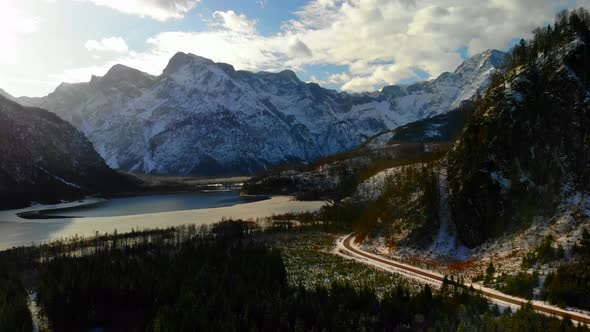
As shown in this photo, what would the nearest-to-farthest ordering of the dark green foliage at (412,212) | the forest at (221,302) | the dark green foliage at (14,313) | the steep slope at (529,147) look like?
1. the forest at (221,302)
2. the dark green foliage at (14,313)
3. the steep slope at (529,147)
4. the dark green foliage at (412,212)

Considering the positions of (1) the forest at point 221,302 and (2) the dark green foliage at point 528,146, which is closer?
(1) the forest at point 221,302

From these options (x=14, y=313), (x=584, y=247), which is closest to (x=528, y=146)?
(x=584, y=247)

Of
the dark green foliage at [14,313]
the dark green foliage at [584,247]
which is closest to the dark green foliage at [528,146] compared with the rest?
the dark green foliage at [584,247]

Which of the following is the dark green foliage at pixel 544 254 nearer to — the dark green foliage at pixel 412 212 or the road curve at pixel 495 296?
the road curve at pixel 495 296

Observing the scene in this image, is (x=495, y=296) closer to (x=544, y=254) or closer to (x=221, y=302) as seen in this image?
(x=544, y=254)

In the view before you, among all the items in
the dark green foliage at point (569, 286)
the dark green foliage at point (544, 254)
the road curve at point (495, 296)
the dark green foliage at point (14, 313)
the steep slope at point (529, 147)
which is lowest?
the dark green foliage at point (14, 313)

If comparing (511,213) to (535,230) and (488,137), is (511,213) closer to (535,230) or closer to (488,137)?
(535,230)
